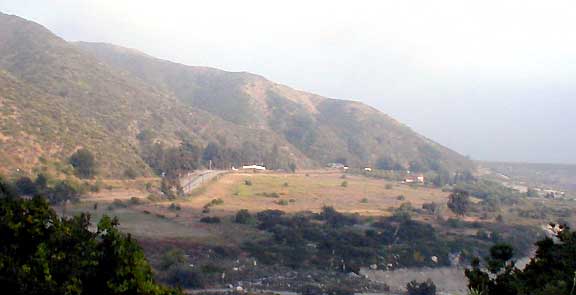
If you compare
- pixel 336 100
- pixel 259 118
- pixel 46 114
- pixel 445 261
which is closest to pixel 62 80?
pixel 46 114

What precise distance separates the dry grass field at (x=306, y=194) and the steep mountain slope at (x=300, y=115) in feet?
101

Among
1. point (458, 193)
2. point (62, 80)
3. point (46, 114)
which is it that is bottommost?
point (458, 193)

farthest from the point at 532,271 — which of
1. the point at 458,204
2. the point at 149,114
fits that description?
the point at 149,114

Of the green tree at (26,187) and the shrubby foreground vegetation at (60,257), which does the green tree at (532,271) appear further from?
the green tree at (26,187)

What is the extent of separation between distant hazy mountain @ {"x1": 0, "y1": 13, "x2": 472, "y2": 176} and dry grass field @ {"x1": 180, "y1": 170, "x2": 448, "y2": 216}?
8.89 metres

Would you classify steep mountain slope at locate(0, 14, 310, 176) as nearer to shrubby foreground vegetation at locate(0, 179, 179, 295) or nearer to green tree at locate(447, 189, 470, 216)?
green tree at locate(447, 189, 470, 216)

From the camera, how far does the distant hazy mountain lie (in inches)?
1773

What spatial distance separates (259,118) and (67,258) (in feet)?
306

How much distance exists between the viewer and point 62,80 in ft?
214

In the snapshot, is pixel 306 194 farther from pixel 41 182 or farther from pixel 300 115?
pixel 300 115

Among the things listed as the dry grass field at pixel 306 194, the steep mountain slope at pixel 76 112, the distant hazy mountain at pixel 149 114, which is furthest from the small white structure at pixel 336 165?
the dry grass field at pixel 306 194

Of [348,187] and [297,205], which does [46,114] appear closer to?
[297,205]

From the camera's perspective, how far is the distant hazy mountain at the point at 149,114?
45031 millimetres

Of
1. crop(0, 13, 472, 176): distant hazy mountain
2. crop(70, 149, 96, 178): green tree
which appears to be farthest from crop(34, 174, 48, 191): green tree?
crop(70, 149, 96, 178): green tree
